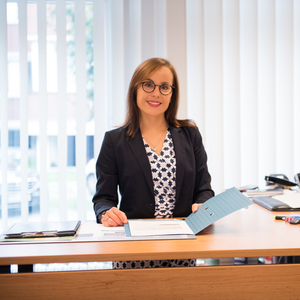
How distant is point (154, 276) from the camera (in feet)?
3.09

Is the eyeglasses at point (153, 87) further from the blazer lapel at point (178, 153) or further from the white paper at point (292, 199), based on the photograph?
the white paper at point (292, 199)

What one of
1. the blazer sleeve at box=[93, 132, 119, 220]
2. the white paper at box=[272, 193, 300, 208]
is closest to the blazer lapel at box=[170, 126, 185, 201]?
the blazer sleeve at box=[93, 132, 119, 220]

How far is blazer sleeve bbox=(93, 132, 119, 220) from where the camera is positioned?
1.46 meters

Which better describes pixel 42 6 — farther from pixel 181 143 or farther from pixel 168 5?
pixel 181 143

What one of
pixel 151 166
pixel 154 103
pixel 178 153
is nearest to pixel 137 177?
pixel 151 166

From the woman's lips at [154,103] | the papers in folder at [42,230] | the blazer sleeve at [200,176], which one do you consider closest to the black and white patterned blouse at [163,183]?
the blazer sleeve at [200,176]

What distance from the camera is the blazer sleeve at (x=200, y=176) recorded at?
1.54 metres

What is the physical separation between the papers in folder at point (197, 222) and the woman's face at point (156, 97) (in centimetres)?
52

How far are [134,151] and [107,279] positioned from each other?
2.22 ft

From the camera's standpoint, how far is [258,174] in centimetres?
273

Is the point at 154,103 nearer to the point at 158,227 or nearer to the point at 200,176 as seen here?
the point at 200,176

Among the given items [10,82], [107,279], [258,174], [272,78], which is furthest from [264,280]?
[10,82]

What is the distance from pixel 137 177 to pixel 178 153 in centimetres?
23

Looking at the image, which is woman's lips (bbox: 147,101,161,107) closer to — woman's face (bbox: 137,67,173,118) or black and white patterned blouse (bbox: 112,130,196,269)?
woman's face (bbox: 137,67,173,118)
